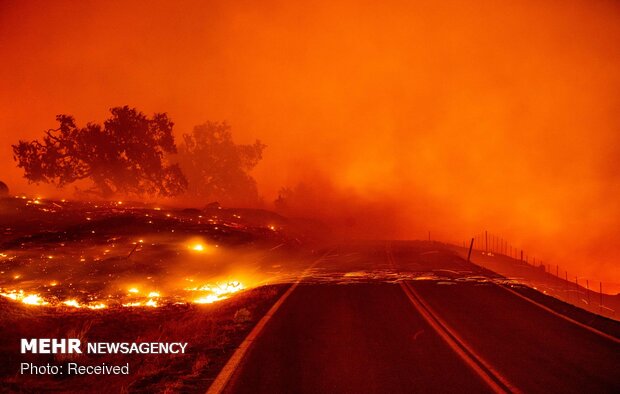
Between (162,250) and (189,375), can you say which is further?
(162,250)

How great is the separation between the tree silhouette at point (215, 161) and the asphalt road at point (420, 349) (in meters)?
62.4

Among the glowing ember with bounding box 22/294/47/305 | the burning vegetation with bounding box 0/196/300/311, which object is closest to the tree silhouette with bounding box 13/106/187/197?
the burning vegetation with bounding box 0/196/300/311

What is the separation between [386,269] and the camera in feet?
72.0

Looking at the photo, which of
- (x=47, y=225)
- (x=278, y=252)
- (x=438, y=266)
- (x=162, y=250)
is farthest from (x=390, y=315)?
(x=47, y=225)

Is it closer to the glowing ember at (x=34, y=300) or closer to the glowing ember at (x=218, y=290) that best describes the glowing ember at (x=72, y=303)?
the glowing ember at (x=34, y=300)

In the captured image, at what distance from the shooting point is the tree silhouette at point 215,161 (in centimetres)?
7444

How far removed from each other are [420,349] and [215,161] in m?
69.1

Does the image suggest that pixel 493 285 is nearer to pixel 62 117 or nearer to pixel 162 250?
pixel 162 250

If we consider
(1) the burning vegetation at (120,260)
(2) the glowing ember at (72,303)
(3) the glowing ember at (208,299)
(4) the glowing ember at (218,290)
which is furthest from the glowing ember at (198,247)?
(2) the glowing ember at (72,303)

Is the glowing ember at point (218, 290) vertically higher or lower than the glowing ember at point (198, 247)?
lower

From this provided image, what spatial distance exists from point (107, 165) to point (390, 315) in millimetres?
43826

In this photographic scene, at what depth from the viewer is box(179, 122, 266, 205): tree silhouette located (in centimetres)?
7444

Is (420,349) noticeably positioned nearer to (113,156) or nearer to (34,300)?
(34,300)

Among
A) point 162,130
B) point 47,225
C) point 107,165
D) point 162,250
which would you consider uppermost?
point 162,130
